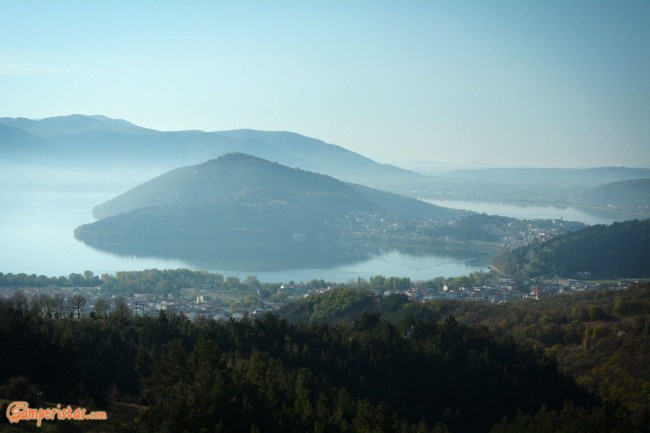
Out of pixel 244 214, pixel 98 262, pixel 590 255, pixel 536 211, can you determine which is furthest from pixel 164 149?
pixel 590 255

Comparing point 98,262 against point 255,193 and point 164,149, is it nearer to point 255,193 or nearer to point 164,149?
point 255,193

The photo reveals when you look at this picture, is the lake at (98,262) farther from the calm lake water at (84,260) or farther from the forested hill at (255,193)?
the forested hill at (255,193)

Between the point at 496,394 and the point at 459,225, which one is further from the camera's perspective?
the point at 459,225

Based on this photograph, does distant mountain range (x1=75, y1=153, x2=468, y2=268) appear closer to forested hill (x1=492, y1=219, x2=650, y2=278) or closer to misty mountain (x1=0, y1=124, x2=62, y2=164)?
forested hill (x1=492, y1=219, x2=650, y2=278)

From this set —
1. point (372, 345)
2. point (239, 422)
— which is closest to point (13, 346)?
point (239, 422)

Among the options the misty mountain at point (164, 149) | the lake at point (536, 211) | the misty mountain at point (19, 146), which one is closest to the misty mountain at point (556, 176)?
the misty mountain at point (164, 149)

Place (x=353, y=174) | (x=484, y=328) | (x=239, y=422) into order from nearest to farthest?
(x=239, y=422)
(x=484, y=328)
(x=353, y=174)

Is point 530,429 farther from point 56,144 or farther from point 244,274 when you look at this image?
point 56,144
